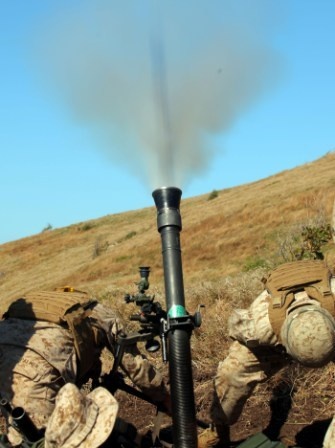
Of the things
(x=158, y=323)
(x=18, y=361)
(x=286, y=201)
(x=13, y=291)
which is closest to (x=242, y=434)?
(x=158, y=323)

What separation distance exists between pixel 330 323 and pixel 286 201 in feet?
73.5

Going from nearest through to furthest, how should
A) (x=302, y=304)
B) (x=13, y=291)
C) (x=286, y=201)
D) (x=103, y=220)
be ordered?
(x=302, y=304) → (x=286, y=201) → (x=13, y=291) → (x=103, y=220)

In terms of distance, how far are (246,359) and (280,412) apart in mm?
1380

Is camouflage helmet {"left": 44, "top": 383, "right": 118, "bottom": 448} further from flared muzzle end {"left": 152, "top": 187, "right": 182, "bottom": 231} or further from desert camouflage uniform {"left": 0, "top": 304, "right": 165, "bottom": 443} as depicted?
flared muzzle end {"left": 152, "top": 187, "right": 182, "bottom": 231}

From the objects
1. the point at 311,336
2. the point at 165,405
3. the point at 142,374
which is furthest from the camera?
the point at 165,405

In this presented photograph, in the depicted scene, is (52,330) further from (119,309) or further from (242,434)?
(119,309)

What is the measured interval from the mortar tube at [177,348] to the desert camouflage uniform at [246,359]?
0.64 m

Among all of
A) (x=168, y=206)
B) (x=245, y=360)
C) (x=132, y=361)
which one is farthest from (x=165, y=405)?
(x=168, y=206)

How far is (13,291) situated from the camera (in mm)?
34281

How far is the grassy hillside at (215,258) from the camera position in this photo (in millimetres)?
6172

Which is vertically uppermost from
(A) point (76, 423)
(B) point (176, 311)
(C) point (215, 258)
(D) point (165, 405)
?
(C) point (215, 258)

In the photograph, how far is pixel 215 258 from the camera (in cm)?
2306

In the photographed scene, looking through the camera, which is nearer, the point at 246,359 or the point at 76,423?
the point at 76,423

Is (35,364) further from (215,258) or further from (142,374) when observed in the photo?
(215,258)
